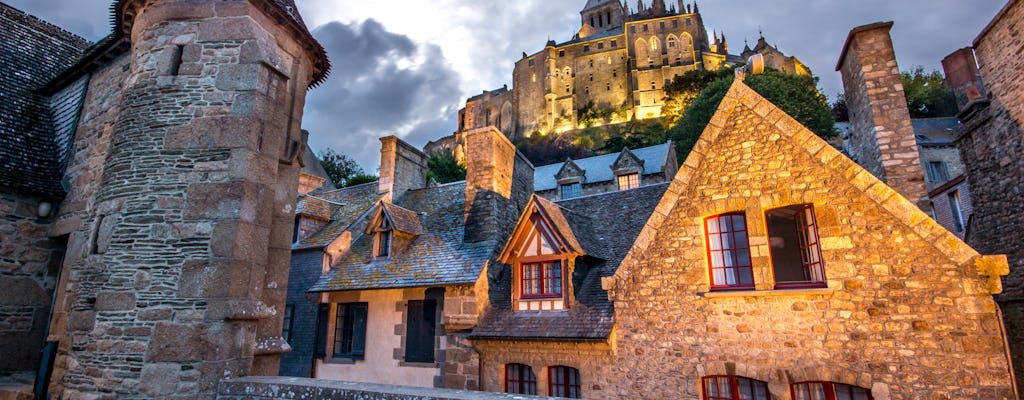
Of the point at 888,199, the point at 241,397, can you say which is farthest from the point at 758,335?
the point at 241,397

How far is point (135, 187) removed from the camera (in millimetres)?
6676

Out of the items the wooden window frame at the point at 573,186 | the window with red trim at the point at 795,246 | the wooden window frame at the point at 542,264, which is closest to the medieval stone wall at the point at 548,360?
the wooden window frame at the point at 542,264

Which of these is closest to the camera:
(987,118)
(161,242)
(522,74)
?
(161,242)

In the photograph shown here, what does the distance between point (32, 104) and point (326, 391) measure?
423 inches

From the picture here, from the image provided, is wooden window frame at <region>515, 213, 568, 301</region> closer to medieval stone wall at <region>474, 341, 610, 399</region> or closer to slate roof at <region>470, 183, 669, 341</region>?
slate roof at <region>470, 183, 669, 341</region>

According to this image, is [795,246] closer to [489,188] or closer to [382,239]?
[489,188]

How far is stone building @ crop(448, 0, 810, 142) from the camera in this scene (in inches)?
2788

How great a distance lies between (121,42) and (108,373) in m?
6.34

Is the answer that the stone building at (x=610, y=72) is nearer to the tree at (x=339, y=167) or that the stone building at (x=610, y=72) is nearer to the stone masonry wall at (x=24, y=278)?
the tree at (x=339, y=167)

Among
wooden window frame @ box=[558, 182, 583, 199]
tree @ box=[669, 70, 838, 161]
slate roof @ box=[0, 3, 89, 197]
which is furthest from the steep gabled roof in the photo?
tree @ box=[669, 70, 838, 161]

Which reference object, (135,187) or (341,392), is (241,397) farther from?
(135,187)

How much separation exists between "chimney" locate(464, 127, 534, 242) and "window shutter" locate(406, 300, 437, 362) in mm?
1982

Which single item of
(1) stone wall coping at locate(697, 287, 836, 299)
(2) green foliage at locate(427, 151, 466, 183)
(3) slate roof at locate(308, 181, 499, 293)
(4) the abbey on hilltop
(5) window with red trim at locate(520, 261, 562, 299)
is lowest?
(1) stone wall coping at locate(697, 287, 836, 299)

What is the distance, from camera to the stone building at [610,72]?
7081 centimetres
